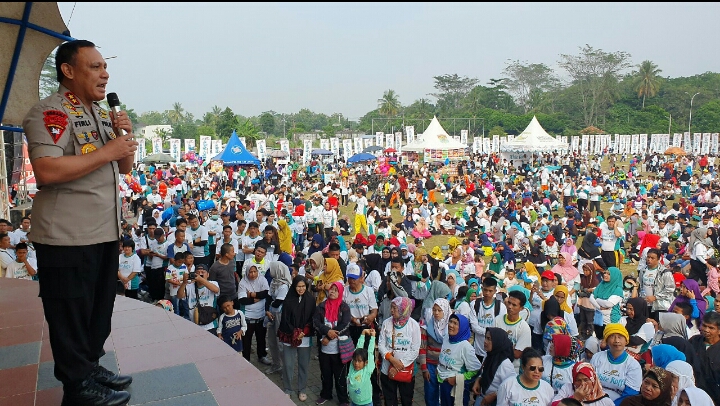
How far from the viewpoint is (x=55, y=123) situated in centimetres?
188

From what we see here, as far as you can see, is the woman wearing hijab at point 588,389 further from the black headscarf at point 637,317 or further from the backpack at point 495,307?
the black headscarf at point 637,317

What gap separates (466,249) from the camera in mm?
9117

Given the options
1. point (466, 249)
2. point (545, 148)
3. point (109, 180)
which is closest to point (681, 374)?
point (109, 180)

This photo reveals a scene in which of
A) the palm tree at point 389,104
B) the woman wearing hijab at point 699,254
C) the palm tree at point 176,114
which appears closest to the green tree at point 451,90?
the palm tree at point 389,104

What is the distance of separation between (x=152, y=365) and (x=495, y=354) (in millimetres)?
2842

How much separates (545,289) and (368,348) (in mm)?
2585

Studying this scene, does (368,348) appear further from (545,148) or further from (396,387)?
(545,148)

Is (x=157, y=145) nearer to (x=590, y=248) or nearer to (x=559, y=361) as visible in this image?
(x=590, y=248)

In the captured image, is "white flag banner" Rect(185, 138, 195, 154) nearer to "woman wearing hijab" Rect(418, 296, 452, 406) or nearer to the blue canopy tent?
the blue canopy tent

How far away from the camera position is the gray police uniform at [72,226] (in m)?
1.90

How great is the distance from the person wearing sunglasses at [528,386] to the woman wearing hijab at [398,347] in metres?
1.15

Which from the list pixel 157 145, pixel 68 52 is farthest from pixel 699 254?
pixel 157 145

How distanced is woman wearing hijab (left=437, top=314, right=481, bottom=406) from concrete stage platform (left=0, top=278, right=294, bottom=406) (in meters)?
2.30

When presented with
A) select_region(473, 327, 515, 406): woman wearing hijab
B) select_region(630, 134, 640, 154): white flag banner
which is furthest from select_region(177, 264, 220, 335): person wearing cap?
select_region(630, 134, 640, 154): white flag banner
